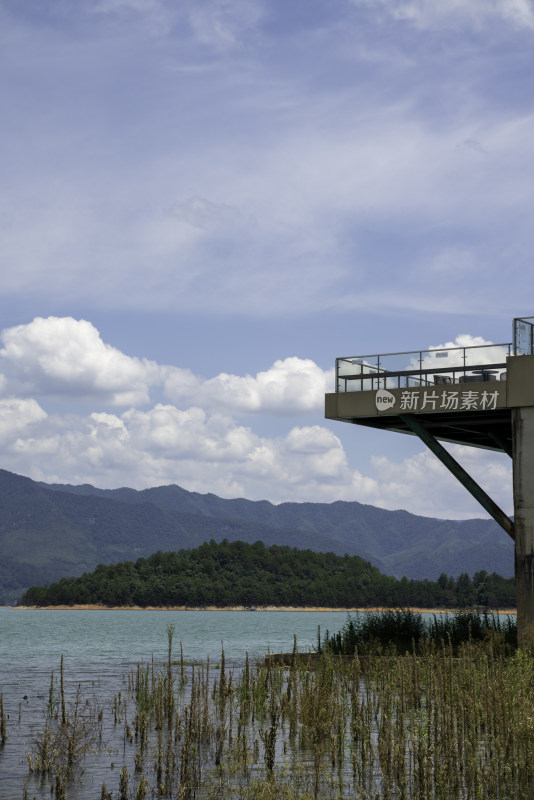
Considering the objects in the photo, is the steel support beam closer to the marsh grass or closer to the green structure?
the green structure

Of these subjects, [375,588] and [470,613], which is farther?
[375,588]

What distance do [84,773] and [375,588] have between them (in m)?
186

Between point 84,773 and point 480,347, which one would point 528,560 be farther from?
point 84,773

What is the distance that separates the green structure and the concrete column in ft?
0.10

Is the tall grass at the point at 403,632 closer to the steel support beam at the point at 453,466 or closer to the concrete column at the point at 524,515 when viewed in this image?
the concrete column at the point at 524,515

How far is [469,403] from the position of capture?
31625 mm

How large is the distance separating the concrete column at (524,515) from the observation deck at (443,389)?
1002mm

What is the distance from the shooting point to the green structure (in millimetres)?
29922

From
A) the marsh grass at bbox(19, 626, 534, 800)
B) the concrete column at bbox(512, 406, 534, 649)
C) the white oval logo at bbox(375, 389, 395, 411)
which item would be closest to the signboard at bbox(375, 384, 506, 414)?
the white oval logo at bbox(375, 389, 395, 411)

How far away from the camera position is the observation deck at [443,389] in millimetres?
30844

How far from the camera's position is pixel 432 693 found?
61.1ft

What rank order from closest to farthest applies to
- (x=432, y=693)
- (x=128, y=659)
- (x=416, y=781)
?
(x=416, y=781)
(x=432, y=693)
(x=128, y=659)

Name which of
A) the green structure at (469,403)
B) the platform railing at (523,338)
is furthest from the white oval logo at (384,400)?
the platform railing at (523,338)

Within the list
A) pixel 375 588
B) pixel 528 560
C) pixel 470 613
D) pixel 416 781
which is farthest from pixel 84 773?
pixel 375 588
